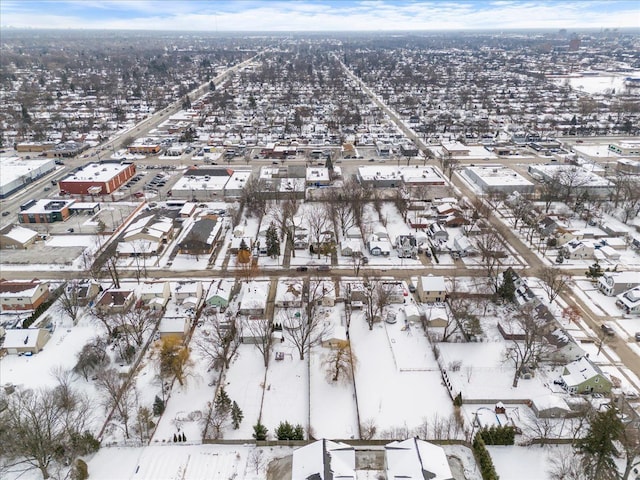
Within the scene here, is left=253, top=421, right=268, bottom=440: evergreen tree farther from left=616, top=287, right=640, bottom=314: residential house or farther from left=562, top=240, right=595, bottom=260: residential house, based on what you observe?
left=562, top=240, right=595, bottom=260: residential house

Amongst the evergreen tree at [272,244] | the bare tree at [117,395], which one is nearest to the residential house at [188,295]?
the evergreen tree at [272,244]

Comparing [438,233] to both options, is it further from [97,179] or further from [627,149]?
[627,149]

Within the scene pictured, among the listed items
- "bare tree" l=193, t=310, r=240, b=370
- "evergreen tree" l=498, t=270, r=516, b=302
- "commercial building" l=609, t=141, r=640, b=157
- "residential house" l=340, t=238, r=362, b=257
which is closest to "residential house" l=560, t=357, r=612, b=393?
"evergreen tree" l=498, t=270, r=516, b=302

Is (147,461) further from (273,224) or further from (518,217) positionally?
(518,217)

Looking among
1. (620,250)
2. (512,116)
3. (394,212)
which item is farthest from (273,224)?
(512,116)

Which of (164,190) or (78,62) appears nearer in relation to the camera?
(164,190)
